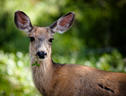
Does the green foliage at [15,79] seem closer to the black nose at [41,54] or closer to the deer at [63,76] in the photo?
the deer at [63,76]

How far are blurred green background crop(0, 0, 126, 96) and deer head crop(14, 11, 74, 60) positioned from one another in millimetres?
3510

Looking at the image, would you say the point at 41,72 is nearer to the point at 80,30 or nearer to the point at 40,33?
the point at 40,33

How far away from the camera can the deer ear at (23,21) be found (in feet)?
24.5

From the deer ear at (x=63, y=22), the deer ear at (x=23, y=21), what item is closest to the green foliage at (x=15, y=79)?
the deer ear at (x=23, y=21)

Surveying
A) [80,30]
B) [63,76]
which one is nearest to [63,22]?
[63,76]

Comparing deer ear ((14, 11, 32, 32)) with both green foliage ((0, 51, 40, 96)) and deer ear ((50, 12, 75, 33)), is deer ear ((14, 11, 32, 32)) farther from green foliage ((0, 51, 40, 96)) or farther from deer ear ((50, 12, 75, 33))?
green foliage ((0, 51, 40, 96))

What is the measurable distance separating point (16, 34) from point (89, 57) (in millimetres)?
3102

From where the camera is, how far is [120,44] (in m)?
13.6

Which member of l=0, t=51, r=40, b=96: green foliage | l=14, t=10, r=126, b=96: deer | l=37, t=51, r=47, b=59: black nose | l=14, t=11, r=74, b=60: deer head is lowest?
l=0, t=51, r=40, b=96: green foliage

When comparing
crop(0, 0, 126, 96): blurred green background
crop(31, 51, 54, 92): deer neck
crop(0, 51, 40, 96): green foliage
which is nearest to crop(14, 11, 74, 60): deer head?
crop(31, 51, 54, 92): deer neck

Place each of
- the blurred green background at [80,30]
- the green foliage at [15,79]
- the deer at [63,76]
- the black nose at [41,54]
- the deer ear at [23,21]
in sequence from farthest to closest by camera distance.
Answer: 1. the blurred green background at [80,30]
2. the green foliage at [15,79]
3. the deer ear at [23,21]
4. the black nose at [41,54]
5. the deer at [63,76]

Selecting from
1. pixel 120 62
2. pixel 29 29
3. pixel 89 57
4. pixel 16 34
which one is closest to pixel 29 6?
pixel 16 34

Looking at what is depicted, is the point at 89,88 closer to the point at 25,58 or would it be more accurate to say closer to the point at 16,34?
the point at 25,58

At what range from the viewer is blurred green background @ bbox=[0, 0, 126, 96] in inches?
496
